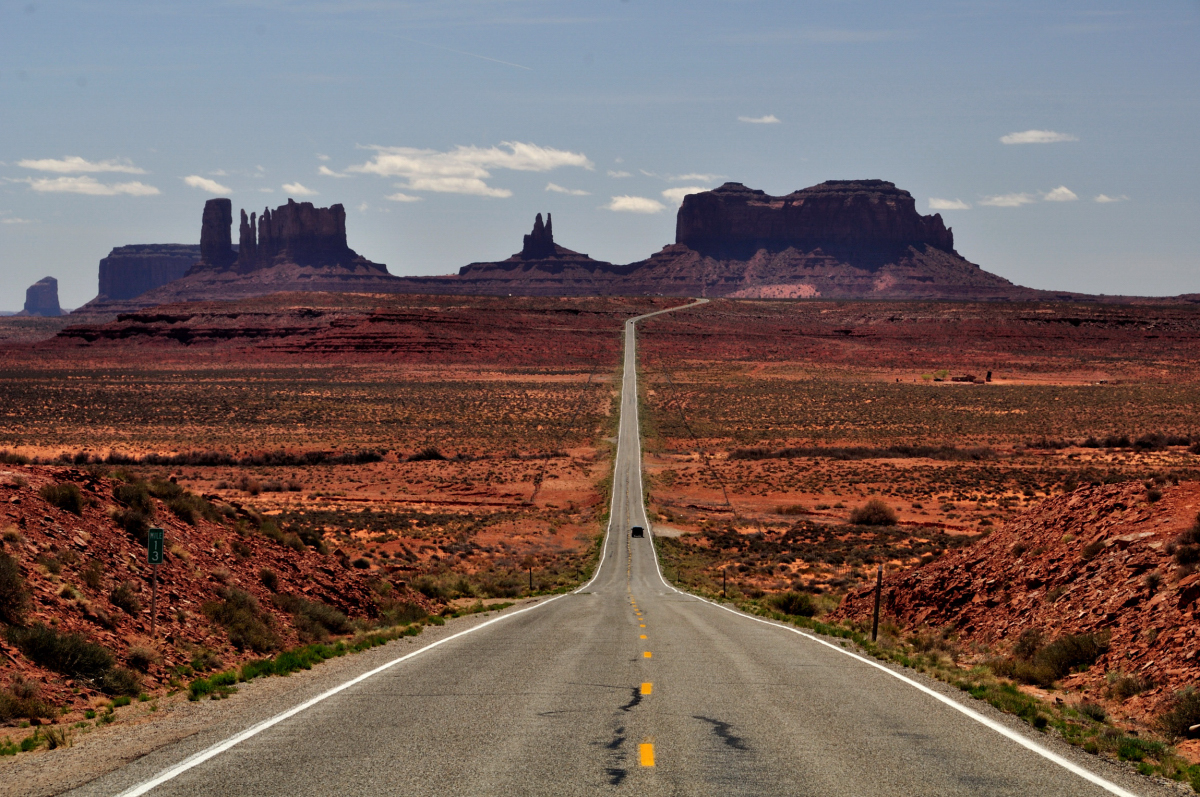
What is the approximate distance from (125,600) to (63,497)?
2.47m

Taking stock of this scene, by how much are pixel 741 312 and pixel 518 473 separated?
125m

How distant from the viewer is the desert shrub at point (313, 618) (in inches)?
590

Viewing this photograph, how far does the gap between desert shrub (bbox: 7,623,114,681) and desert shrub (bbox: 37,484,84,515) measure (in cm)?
359

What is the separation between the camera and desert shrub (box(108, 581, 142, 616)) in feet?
40.0

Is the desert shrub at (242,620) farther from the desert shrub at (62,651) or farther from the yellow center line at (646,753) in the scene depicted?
the yellow center line at (646,753)

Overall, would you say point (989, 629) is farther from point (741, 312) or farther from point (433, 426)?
point (741, 312)

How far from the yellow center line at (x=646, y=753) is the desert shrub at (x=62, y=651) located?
6.53 m

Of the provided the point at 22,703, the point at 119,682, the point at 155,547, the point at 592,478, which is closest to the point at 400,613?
the point at 155,547

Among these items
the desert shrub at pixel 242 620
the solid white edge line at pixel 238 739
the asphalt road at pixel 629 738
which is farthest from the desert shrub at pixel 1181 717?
the desert shrub at pixel 242 620

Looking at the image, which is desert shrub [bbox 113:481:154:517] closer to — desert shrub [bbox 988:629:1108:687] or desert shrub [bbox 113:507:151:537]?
desert shrub [bbox 113:507:151:537]

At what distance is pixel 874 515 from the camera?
4519 centimetres

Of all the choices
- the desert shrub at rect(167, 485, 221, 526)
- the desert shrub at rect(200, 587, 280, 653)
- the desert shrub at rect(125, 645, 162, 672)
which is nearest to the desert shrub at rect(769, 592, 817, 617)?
the desert shrub at rect(200, 587, 280, 653)

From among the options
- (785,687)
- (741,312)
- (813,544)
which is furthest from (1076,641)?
(741,312)

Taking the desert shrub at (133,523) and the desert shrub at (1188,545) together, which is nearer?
the desert shrub at (1188,545)
